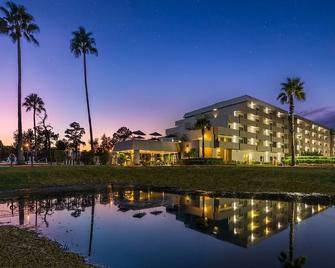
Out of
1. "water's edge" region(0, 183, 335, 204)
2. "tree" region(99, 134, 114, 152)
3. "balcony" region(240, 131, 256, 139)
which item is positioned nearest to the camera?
"water's edge" region(0, 183, 335, 204)

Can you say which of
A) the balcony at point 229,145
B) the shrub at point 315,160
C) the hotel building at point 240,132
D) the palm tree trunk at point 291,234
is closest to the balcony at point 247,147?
the hotel building at point 240,132

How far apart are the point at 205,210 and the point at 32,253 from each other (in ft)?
40.9

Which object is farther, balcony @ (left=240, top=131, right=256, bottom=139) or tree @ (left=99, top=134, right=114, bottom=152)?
tree @ (left=99, top=134, right=114, bottom=152)

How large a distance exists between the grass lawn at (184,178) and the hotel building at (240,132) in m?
25.9

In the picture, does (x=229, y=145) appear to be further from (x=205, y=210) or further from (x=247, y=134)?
(x=205, y=210)

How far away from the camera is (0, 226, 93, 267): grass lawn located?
29.1 feet

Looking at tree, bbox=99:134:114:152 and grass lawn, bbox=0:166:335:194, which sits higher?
tree, bbox=99:134:114:152

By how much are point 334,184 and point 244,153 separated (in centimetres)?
4397

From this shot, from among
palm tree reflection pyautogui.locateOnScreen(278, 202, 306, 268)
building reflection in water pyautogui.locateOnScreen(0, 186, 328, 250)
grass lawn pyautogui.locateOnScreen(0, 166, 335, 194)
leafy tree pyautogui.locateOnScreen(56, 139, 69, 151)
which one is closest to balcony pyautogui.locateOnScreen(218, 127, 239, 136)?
grass lawn pyautogui.locateOnScreen(0, 166, 335, 194)

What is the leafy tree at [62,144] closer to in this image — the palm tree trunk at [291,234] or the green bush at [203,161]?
the green bush at [203,161]

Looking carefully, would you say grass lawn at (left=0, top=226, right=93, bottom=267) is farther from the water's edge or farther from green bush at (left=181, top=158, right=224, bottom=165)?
green bush at (left=181, top=158, right=224, bottom=165)

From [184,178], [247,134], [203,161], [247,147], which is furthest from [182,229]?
[247,134]

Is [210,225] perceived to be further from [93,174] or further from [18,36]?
[18,36]

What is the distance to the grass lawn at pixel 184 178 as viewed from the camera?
101 ft
